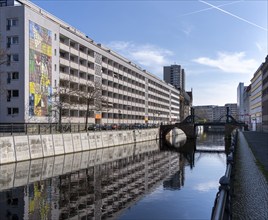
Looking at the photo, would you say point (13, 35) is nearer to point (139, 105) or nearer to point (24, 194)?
point (24, 194)

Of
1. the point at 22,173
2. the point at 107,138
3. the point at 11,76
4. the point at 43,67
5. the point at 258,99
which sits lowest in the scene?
the point at 22,173

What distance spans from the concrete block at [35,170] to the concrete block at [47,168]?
0.31 metres

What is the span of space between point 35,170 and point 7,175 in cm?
367

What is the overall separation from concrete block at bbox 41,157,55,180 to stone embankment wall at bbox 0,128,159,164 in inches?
58.1

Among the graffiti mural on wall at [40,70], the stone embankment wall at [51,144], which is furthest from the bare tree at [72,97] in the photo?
the stone embankment wall at [51,144]

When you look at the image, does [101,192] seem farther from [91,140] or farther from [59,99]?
[59,99]

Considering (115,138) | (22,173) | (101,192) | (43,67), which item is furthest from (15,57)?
(101,192)

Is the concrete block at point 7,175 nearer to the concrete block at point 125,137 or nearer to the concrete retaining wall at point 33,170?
the concrete retaining wall at point 33,170

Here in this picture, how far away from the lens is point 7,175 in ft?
93.6

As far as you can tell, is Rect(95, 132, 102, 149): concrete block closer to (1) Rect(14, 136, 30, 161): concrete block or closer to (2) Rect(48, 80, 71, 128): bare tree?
(2) Rect(48, 80, 71, 128): bare tree

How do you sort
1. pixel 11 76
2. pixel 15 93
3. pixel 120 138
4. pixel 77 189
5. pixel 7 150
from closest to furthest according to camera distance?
pixel 77 189 < pixel 7 150 < pixel 15 93 < pixel 11 76 < pixel 120 138

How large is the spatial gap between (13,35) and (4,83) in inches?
320

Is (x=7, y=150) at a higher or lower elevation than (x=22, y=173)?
higher

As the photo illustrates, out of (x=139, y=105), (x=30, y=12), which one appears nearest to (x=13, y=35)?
(x=30, y=12)
